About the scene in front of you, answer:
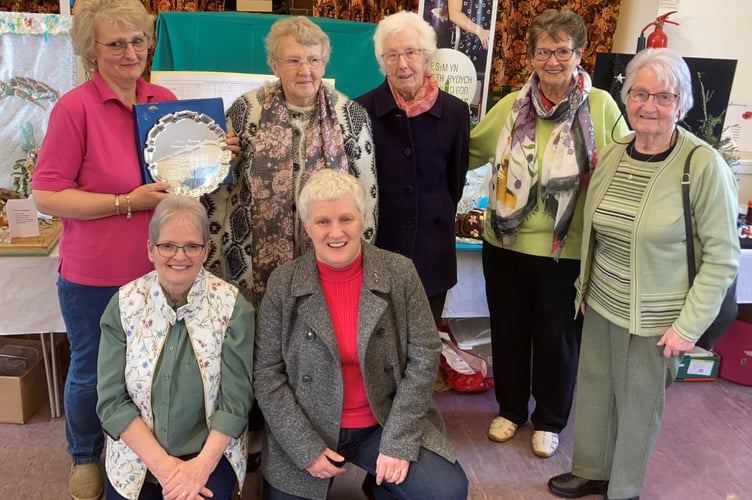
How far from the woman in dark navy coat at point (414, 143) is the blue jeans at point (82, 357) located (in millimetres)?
830

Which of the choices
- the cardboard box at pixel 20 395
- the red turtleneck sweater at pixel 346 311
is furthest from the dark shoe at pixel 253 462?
the cardboard box at pixel 20 395

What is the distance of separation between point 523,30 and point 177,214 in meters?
2.73

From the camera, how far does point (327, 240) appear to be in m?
1.56

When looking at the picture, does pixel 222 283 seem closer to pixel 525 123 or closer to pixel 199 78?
pixel 525 123

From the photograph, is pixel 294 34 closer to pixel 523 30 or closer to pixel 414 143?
pixel 414 143

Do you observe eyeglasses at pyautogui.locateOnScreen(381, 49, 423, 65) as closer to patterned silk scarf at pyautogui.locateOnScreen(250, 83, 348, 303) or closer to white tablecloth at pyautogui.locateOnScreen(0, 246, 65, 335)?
patterned silk scarf at pyautogui.locateOnScreen(250, 83, 348, 303)

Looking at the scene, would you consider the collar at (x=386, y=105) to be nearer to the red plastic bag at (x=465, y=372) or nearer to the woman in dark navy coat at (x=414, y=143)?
the woman in dark navy coat at (x=414, y=143)

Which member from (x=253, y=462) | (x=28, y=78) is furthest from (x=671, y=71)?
(x=28, y=78)

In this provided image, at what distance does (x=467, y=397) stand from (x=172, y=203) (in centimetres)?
161

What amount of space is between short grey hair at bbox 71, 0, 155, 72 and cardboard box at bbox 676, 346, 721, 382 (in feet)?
8.50

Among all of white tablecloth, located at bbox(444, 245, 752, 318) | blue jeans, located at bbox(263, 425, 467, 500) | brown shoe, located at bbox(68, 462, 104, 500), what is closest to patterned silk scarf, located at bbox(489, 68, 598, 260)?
white tablecloth, located at bbox(444, 245, 752, 318)

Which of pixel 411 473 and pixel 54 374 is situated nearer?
pixel 411 473

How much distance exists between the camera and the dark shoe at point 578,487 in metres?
2.07

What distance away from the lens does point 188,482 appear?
153 centimetres
